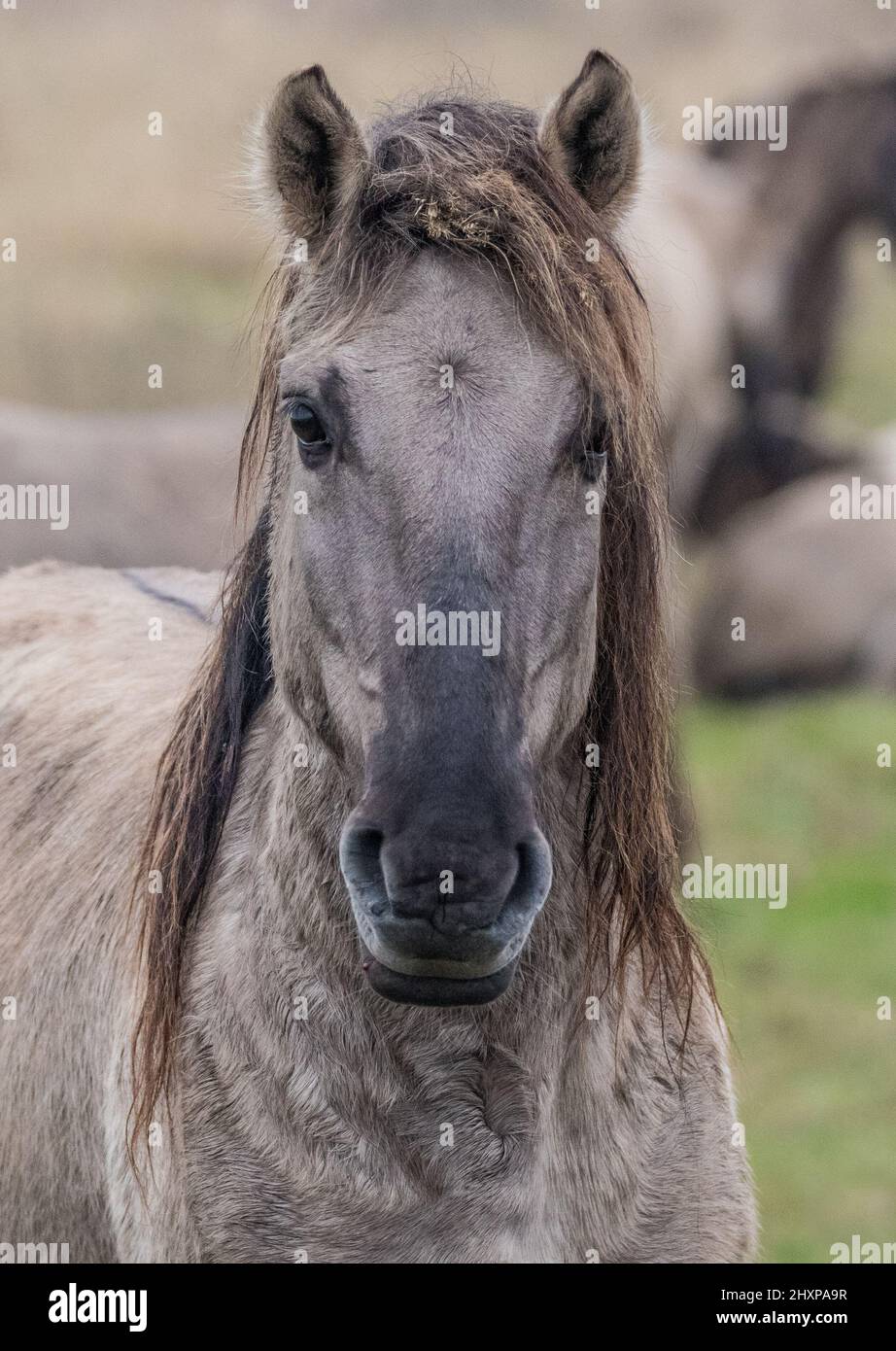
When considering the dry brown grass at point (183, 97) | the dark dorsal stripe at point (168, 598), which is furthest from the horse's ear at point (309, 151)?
the dry brown grass at point (183, 97)

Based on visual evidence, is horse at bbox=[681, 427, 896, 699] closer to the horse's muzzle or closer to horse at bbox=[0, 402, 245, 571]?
horse at bbox=[0, 402, 245, 571]

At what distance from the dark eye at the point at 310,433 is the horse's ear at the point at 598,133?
60 centimetres

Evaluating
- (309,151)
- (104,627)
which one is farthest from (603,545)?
(104,627)

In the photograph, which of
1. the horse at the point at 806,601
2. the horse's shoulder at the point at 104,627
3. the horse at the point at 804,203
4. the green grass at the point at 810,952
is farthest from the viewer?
the horse at the point at 804,203

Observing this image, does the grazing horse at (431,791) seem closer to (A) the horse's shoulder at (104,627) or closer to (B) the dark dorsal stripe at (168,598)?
(A) the horse's shoulder at (104,627)

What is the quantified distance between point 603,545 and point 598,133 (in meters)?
0.67

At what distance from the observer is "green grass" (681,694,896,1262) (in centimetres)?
580

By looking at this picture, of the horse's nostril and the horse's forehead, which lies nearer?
the horse's nostril

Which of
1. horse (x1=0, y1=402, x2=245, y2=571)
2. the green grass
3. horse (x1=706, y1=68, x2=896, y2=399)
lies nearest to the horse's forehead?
the green grass

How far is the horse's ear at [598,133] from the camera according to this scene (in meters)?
2.59

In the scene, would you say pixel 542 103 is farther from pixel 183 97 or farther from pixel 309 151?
pixel 183 97

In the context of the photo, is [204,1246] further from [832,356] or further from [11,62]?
[11,62]

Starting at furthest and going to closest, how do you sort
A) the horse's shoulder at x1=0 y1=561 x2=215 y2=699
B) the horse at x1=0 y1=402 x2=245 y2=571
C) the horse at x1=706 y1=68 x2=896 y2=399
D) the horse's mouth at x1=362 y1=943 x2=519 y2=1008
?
the horse at x1=706 y1=68 x2=896 y2=399 → the horse at x1=0 y1=402 x2=245 y2=571 → the horse's shoulder at x1=0 y1=561 x2=215 y2=699 → the horse's mouth at x1=362 y1=943 x2=519 y2=1008

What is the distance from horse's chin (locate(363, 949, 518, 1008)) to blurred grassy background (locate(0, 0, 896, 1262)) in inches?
53.8
